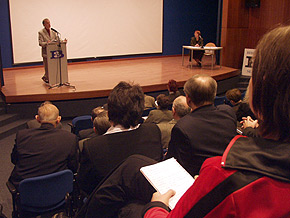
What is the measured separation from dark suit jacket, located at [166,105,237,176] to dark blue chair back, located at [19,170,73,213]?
96 cm

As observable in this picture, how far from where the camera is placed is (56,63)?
Result: 6.21 m

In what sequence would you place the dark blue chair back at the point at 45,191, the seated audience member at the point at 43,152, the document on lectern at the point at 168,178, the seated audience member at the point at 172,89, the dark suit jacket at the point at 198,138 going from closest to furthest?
the document on lectern at the point at 168,178
the dark suit jacket at the point at 198,138
the dark blue chair back at the point at 45,191
the seated audience member at the point at 43,152
the seated audience member at the point at 172,89

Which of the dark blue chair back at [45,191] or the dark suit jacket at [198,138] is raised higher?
the dark suit jacket at [198,138]

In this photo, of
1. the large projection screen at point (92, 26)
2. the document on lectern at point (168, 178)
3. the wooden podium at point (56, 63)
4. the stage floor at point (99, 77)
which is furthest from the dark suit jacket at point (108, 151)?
the large projection screen at point (92, 26)

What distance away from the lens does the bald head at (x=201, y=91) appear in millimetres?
2223

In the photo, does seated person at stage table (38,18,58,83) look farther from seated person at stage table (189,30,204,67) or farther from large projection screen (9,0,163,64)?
seated person at stage table (189,30,204,67)

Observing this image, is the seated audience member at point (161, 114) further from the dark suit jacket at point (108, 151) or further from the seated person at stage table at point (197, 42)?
the seated person at stage table at point (197, 42)

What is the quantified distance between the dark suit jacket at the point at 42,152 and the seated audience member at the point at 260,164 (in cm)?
199

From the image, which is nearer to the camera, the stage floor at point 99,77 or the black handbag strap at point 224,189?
the black handbag strap at point 224,189

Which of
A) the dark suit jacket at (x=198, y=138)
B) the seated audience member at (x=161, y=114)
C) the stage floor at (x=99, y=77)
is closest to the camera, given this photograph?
the dark suit jacket at (x=198, y=138)

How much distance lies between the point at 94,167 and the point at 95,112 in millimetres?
1869

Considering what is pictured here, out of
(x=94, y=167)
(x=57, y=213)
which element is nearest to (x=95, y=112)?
(x=57, y=213)

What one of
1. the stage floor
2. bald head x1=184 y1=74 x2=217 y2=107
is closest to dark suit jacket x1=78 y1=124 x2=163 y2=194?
bald head x1=184 y1=74 x2=217 y2=107

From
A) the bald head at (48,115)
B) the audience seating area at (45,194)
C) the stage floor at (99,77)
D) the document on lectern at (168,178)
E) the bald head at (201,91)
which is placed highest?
the bald head at (201,91)
